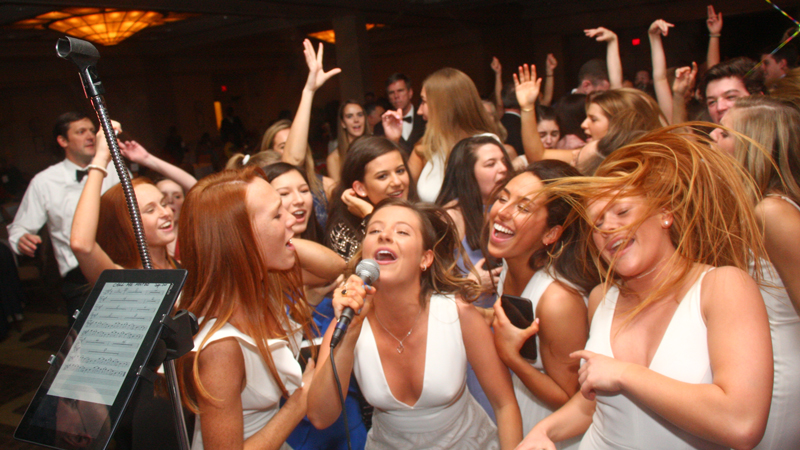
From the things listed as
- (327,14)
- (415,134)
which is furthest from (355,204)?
(327,14)

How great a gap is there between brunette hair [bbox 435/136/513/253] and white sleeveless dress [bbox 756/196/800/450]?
118 cm

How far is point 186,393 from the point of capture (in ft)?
4.31

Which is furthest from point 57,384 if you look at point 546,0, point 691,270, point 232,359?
point 546,0

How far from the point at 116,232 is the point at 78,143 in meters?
1.50

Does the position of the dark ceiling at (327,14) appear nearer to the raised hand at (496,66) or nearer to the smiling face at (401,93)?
the raised hand at (496,66)

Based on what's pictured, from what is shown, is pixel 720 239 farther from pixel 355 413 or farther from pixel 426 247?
pixel 355 413

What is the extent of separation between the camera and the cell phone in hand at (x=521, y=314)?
1.52 metres

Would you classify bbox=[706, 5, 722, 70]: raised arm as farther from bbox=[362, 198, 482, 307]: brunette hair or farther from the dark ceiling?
bbox=[362, 198, 482, 307]: brunette hair

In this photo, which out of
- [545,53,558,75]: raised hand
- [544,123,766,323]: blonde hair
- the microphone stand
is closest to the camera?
the microphone stand

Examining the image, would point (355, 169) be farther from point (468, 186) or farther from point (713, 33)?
point (713, 33)

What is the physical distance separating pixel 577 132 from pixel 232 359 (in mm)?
3564

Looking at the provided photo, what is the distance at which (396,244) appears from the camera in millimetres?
1701

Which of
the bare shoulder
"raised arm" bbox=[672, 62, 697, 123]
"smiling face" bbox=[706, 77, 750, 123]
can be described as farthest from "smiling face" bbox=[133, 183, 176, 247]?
"raised arm" bbox=[672, 62, 697, 123]

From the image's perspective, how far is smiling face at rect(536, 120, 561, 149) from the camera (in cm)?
414
